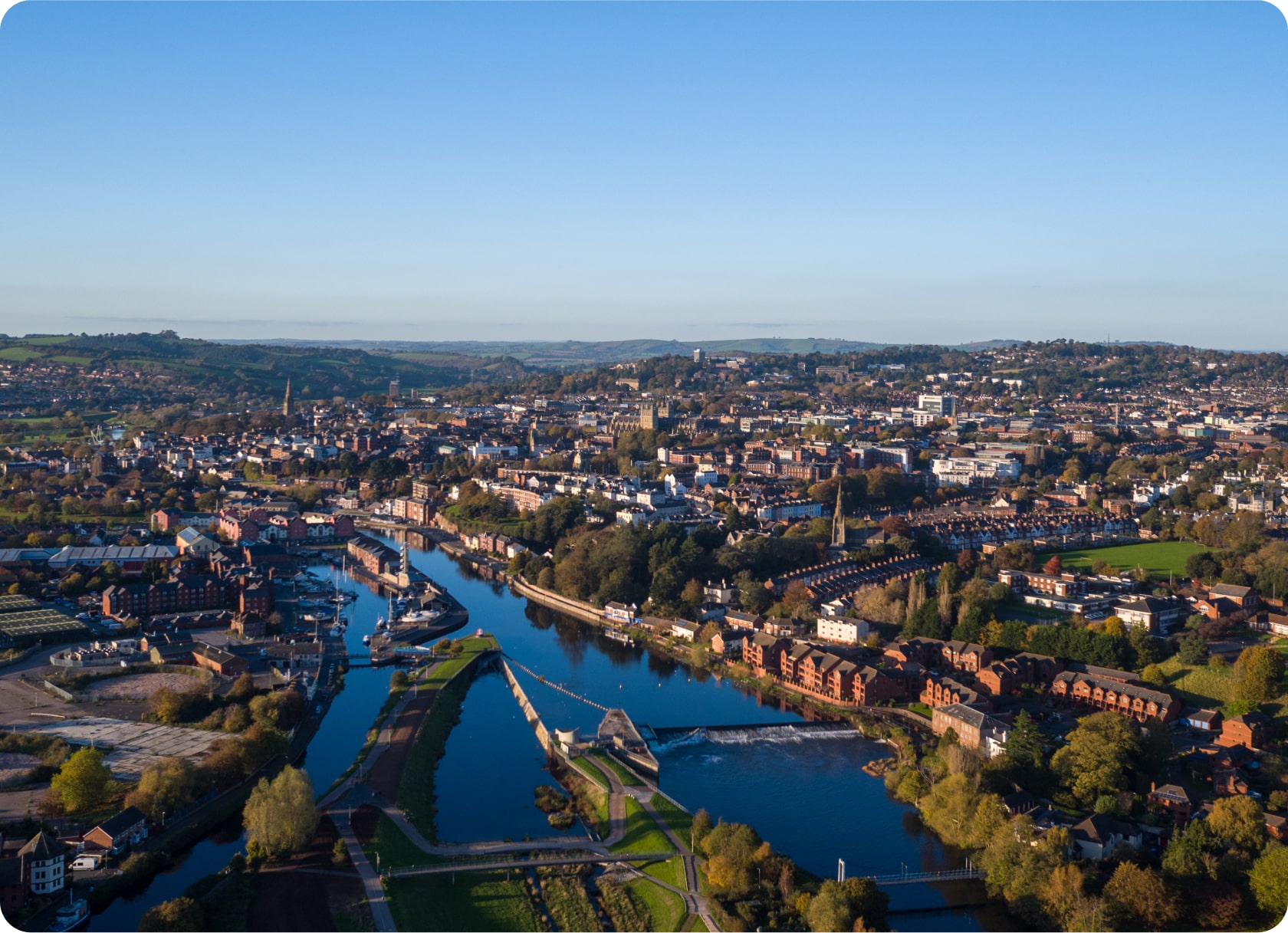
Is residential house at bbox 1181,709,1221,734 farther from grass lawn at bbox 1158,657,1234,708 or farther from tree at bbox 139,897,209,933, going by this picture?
tree at bbox 139,897,209,933

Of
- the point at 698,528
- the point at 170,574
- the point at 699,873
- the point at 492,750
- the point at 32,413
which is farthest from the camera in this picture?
the point at 32,413

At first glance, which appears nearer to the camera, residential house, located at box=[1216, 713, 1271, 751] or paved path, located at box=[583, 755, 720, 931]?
paved path, located at box=[583, 755, 720, 931]

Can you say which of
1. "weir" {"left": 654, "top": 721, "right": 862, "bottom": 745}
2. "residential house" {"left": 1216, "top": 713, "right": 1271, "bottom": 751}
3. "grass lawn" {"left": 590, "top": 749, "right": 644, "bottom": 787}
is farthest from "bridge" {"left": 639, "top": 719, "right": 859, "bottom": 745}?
"residential house" {"left": 1216, "top": 713, "right": 1271, "bottom": 751}

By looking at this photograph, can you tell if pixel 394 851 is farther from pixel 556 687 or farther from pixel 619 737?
pixel 556 687

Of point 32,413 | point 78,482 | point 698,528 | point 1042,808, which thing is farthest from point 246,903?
point 32,413

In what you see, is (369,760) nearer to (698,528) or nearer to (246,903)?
(246,903)
